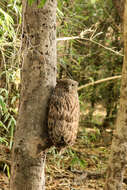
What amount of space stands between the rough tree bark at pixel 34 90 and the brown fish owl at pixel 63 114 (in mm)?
45

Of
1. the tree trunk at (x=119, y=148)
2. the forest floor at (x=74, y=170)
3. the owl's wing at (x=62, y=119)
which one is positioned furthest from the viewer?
the forest floor at (x=74, y=170)

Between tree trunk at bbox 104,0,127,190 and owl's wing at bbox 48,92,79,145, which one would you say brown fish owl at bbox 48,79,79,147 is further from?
tree trunk at bbox 104,0,127,190

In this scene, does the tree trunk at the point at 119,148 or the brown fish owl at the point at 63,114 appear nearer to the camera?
the brown fish owl at the point at 63,114

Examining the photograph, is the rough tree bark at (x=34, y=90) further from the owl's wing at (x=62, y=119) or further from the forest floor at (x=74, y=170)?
the forest floor at (x=74, y=170)

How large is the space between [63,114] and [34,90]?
0.17 metres

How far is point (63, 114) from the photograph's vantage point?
4.07 feet

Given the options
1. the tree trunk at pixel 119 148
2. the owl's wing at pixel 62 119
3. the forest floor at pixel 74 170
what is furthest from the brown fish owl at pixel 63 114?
the forest floor at pixel 74 170

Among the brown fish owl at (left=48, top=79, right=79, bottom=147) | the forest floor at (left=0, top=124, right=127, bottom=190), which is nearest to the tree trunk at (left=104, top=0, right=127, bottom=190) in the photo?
the forest floor at (left=0, top=124, right=127, bottom=190)

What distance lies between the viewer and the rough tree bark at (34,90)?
1271 millimetres

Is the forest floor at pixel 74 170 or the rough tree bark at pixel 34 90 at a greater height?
the rough tree bark at pixel 34 90

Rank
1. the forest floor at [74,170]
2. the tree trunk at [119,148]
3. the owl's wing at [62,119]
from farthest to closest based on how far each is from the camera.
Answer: the forest floor at [74,170] → the tree trunk at [119,148] → the owl's wing at [62,119]

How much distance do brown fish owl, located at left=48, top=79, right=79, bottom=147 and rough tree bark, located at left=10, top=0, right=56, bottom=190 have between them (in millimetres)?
45

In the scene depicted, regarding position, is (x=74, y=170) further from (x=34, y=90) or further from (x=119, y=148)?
(x=34, y=90)

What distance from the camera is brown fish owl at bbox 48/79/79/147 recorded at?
1.23 meters
